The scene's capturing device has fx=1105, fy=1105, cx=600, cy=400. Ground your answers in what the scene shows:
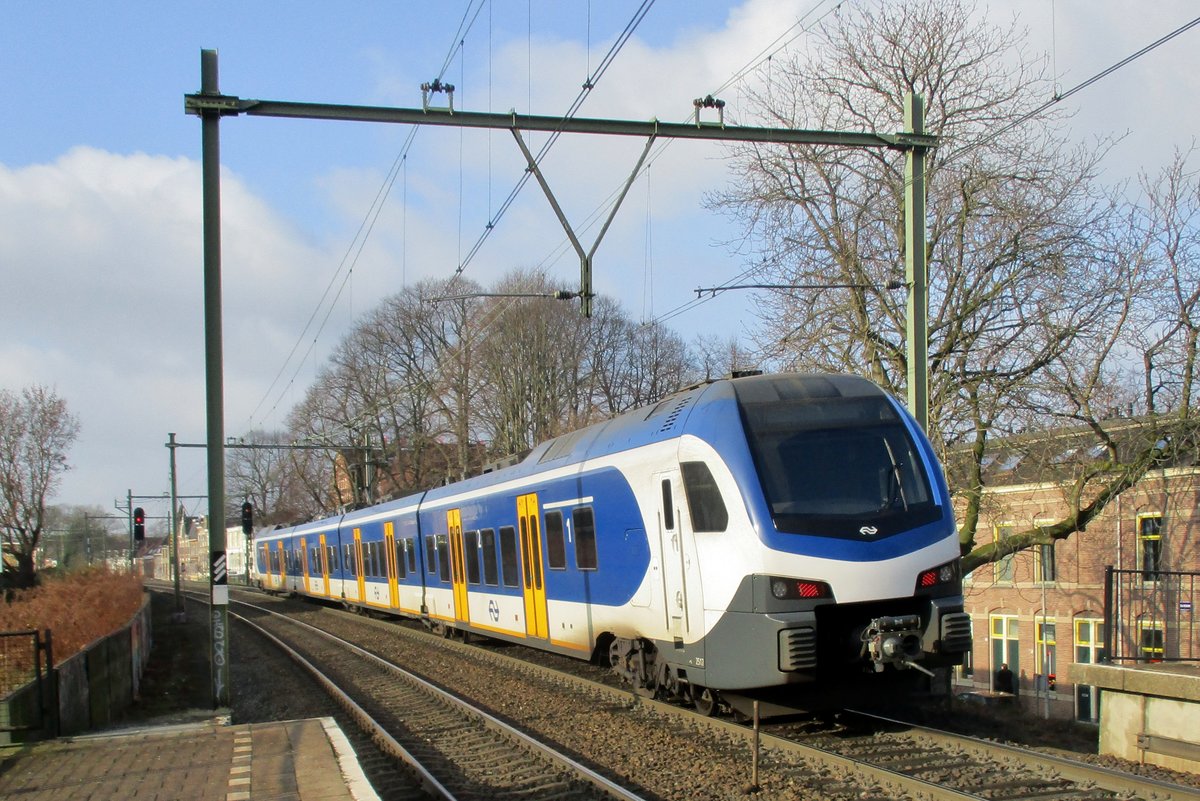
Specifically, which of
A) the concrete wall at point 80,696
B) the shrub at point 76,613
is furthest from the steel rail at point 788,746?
the shrub at point 76,613

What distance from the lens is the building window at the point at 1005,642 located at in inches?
1410

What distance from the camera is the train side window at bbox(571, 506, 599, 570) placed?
41.2 feet

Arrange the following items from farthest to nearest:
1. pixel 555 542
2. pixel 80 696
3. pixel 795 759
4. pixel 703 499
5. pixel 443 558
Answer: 1. pixel 443 558
2. pixel 555 542
3. pixel 80 696
4. pixel 703 499
5. pixel 795 759

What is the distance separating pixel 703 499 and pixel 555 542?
4596 mm

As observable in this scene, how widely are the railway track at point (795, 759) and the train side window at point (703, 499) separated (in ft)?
6.08

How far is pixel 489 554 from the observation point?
56.4 feet

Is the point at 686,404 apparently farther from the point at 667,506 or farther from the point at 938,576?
the point at 938,576

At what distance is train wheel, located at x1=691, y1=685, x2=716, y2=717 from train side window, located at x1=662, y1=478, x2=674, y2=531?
5.37 feet

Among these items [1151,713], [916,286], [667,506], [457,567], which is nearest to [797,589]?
[667,506]

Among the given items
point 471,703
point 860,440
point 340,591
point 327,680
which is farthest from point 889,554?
point 340,591

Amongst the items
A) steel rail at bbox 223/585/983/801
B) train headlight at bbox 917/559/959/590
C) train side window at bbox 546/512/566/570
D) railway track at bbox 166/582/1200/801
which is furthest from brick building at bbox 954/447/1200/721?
train headlight at bbox 917/559/959/590

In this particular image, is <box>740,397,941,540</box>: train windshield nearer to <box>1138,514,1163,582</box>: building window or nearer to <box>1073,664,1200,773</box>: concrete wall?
<box>1073,664,1200,773</box>: concrete wall

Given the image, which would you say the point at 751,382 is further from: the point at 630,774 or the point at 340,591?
the point at 340,591

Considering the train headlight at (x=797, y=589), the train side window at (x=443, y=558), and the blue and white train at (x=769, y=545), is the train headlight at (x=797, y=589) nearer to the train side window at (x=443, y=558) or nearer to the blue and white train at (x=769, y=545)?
the blue and white train at (x=769, y=545)
